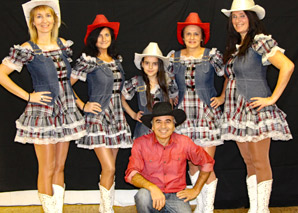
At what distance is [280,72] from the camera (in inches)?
113

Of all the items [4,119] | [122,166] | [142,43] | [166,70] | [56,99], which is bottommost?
[122,166]

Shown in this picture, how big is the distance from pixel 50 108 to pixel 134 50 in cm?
114

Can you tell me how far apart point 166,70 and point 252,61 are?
0.73m

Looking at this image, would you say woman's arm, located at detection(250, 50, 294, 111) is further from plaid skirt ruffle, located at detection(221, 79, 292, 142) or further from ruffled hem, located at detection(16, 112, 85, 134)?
ruffled hem, located at detection(16, 112, 85, 134)

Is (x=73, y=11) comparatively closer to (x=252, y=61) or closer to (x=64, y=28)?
(x=64, y=28)

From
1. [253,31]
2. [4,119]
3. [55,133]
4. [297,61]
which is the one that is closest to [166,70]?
[253,31]

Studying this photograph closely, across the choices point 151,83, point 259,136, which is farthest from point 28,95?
point 259,136

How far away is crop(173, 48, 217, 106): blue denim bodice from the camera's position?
3.17 meters

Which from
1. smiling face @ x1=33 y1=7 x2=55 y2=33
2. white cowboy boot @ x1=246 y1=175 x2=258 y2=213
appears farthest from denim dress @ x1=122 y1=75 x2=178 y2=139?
white cowboy boot @ x1=246 y1=175 x2=258 y2=213

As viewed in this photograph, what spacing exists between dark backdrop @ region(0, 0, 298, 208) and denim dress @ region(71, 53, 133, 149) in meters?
0.58

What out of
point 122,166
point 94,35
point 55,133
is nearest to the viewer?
point 55,133

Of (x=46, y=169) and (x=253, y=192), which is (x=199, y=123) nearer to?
(x=253, y=192)

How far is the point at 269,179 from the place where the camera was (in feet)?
10.1

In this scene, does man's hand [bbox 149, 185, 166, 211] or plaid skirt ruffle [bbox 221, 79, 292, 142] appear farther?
plaid skirt ruffle [bbox 221, 79, 292, 142]
